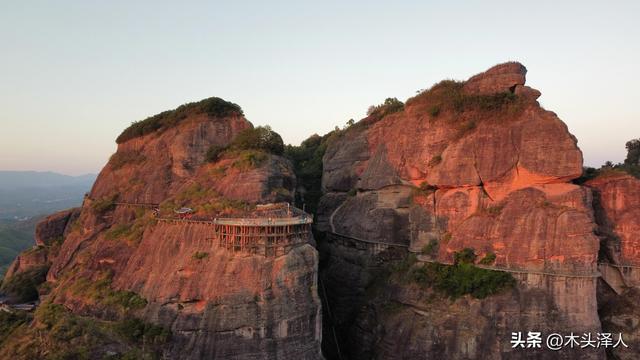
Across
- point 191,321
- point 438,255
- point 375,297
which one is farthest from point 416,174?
point 191,321

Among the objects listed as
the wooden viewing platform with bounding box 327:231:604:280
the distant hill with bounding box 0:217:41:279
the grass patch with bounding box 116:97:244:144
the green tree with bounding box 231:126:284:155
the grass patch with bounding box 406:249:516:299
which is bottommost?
the distant hill with bounding box 0:217:41:279

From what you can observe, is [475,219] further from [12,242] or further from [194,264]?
[12,242]

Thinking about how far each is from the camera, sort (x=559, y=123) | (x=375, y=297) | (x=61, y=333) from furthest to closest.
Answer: (x=375, y=297)
(x=559, y=123)
(x=61, y=333)

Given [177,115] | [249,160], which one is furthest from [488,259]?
[177,115]

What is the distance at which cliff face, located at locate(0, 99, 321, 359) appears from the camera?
22.6 meters

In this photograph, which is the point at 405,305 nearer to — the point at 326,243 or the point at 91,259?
the point at 326,243

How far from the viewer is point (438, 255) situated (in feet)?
99.4

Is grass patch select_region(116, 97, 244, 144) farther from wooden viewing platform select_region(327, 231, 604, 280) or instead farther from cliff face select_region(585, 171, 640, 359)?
cliff face select_region(585, 171, 640, 359)

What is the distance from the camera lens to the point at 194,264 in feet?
79.3

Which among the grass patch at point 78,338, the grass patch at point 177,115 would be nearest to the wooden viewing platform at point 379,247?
the grass patch at point 177,115

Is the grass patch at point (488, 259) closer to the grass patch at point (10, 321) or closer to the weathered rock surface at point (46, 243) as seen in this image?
the grass patch at point (10, 321)

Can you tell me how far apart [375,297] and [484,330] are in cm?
799

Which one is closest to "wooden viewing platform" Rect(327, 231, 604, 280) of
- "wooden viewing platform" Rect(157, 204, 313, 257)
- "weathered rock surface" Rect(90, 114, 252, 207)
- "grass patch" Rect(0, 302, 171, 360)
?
"wooden viewing platform" Rect(157, 204, 313, 257)

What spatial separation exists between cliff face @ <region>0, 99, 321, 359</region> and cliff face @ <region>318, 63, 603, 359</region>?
8.43 m
